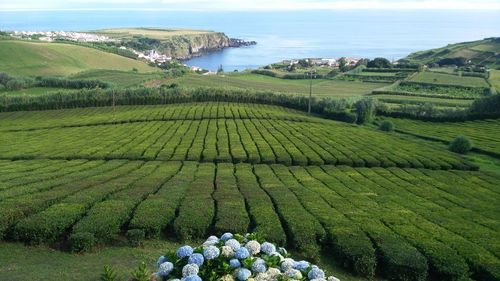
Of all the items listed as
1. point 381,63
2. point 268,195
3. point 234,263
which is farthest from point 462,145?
point 381,63

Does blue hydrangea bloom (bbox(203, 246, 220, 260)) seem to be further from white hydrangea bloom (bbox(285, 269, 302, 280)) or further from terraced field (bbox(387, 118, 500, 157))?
terraced field (bbox(387, 118, 500, 157))

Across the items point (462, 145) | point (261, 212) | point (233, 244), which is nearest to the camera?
point (233, 244)

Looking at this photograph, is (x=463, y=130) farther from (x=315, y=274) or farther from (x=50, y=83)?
(x=50, y=83)

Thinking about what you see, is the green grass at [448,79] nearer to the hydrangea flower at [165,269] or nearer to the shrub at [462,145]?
the shrub at [462,145]

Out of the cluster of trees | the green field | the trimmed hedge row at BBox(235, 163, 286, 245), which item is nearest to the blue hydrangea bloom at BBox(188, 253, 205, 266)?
the trimmed hedge row at BBox(235, 163, 286, 245)

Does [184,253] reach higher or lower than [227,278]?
higher

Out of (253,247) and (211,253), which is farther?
(253,247)

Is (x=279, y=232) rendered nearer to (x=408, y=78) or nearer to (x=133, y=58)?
(x=408, y=78)

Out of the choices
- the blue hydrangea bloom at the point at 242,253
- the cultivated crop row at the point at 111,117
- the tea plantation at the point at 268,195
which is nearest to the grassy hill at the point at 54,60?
the cultivated crop row at the point at 111,117
